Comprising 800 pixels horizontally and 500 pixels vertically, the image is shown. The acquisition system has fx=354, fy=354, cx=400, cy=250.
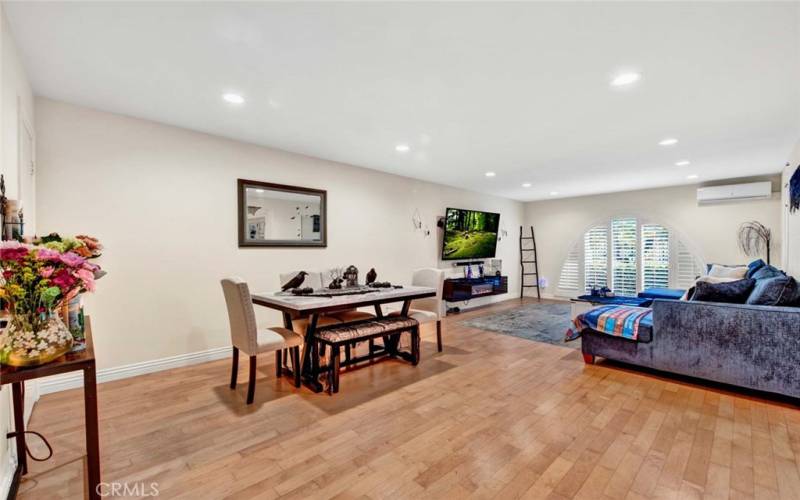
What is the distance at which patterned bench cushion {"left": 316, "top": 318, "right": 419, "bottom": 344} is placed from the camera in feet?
9.61

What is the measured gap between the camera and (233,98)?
2.86 m

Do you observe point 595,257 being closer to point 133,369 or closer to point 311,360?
point 311,360

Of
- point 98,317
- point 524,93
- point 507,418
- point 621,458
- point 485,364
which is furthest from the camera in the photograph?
point 485,364

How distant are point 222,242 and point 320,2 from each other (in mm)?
2788

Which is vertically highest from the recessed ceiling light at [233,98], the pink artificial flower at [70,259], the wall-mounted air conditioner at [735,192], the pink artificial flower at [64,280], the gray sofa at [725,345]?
the recessed ceiling light at [233,98]

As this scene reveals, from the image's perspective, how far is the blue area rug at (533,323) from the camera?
4.72 m

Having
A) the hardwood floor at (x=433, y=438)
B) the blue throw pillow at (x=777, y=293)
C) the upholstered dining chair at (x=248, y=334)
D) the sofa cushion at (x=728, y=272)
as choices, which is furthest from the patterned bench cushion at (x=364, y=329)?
the sofa cushion at (x=728, y=272)

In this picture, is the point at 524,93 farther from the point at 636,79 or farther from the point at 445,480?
the point at 445,480

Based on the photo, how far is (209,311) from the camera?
3711 millimetres

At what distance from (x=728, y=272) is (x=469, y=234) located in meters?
3.97

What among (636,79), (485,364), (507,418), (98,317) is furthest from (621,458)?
(98,317)

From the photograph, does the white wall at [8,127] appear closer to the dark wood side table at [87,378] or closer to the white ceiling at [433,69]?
the white ceiling at [433,69]

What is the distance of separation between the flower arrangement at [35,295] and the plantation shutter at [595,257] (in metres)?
8.20

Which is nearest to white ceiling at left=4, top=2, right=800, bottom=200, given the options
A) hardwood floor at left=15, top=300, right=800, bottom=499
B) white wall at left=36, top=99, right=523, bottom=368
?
white wall at left=36, top=99, right=523, bottom=368
